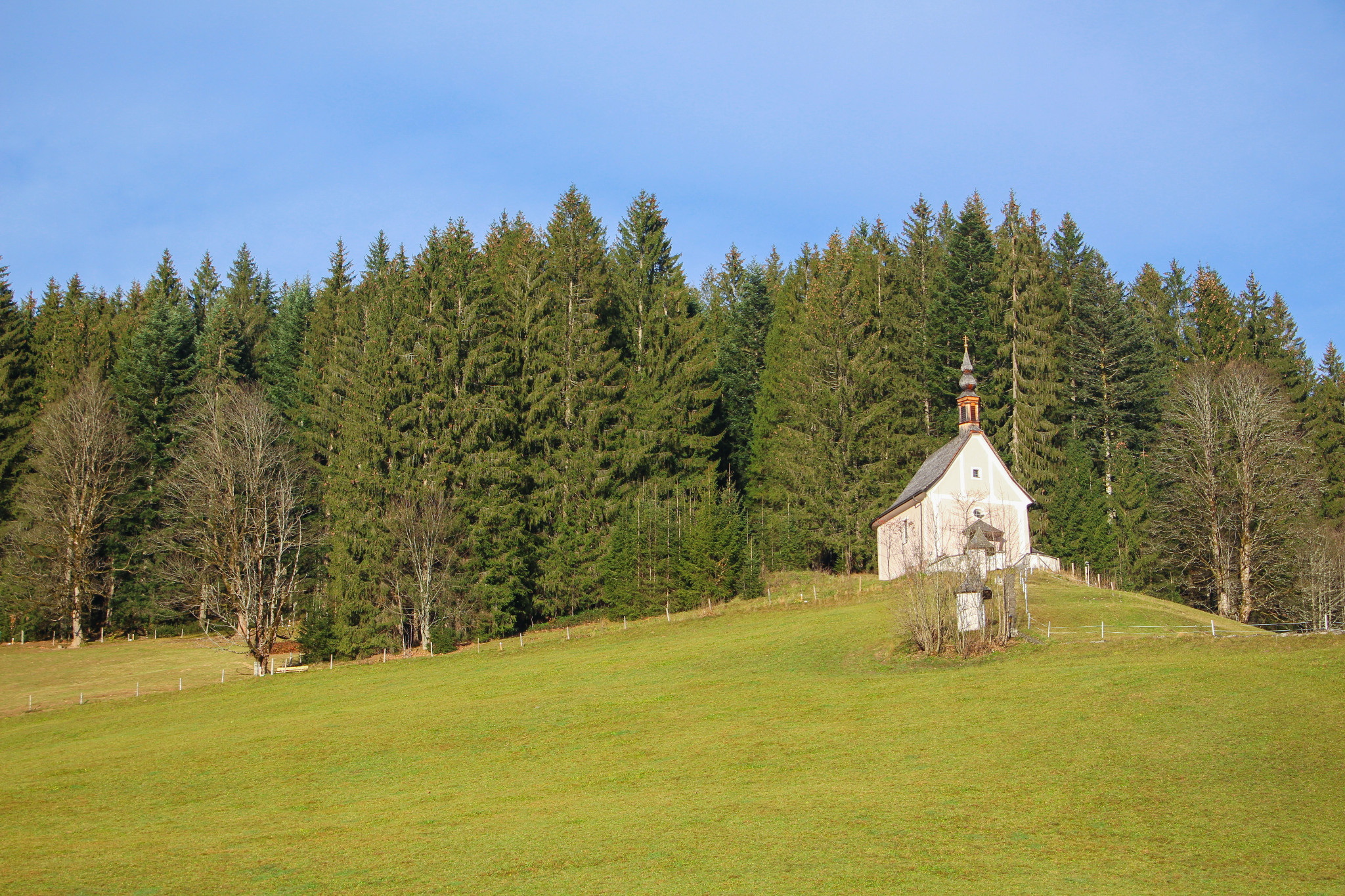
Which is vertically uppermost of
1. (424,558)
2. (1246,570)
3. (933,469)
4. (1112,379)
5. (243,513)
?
(1112,379)

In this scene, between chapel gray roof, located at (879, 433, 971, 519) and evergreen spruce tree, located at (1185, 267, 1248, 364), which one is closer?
chapel gray roof, located at (879, 433, 971, 519)

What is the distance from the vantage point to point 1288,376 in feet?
191

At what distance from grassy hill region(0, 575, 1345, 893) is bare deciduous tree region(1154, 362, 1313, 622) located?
14832 millimetres

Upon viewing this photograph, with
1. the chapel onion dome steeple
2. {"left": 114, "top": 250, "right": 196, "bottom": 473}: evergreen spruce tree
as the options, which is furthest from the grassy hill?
{"left": 114, "top": 250, "right": 196, "bottom": 473}: evergreen spruce tree

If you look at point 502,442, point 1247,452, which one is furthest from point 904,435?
point 502,442

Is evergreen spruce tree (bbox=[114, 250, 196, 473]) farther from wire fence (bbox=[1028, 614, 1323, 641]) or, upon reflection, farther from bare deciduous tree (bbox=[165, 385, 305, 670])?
wire fence (bbox=[1028, 614, 1323, 641])

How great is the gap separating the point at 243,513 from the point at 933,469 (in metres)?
34.5

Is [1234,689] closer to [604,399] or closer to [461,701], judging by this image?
[461,701]

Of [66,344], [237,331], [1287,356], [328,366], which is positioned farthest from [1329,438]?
[66,344]

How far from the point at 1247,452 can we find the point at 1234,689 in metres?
27.6

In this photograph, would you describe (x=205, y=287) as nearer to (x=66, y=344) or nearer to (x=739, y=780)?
(x=66, y=344)

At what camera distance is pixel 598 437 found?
53094 millimetres

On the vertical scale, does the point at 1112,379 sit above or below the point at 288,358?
below

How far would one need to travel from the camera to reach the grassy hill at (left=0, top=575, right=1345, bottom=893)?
13.7 meters
